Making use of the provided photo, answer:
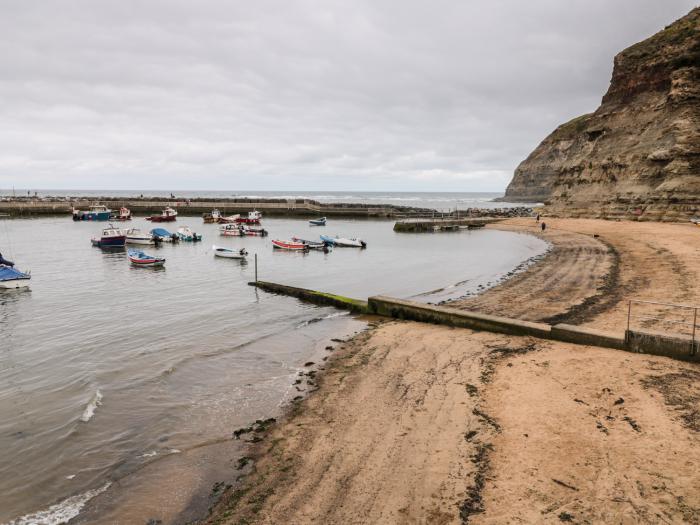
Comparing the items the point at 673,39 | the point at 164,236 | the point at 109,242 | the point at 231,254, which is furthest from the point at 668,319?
the point at 673,39

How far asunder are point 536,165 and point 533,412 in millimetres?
182339

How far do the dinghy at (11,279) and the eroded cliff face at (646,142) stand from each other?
61.8 metres

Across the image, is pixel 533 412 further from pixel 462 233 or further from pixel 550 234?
pixel 462 233

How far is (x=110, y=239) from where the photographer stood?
49.3m

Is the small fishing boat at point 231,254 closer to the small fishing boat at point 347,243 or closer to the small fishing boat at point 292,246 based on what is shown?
the small fishing boat at point 292,246

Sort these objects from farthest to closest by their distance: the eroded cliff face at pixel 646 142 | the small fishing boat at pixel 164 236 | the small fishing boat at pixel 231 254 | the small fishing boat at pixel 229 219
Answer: the small fishing boat at pixel 229 219 → the small fishing boat at pixel 164 236 → the eroded cliff face at pixel 646 142 → the small fishing boat at pixel 231 254

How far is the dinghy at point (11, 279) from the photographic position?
2709 centimetres

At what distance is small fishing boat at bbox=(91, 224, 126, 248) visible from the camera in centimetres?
4912

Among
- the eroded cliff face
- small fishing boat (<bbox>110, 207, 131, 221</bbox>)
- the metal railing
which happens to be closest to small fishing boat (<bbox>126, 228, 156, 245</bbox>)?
small fishing boat (<bbox>110, 207, 131, 221</bbox>)

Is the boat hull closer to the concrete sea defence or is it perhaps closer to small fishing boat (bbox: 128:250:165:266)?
small fishing boat (bbox: 128:250:165:266)

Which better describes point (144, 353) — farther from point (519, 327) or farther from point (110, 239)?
point (110, 239)

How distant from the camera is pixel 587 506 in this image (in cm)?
628

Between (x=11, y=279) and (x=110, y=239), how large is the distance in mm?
23265

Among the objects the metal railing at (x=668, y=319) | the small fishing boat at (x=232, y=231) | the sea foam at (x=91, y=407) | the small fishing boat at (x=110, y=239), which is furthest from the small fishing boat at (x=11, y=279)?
the small fishing boat at (x=232, y=231)
